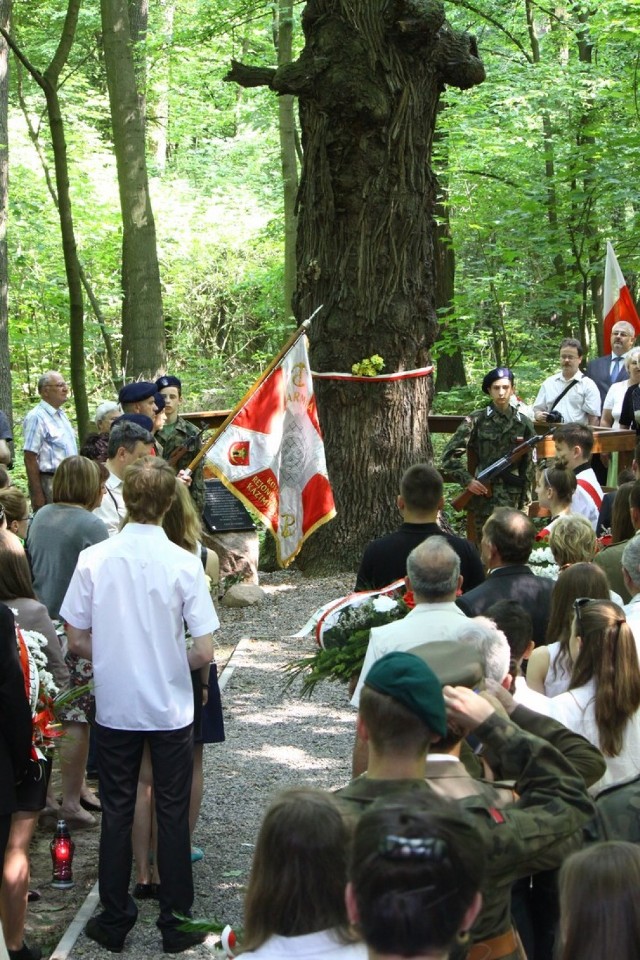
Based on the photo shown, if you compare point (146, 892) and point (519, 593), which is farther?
point (146, 892)

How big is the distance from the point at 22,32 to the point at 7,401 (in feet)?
44.4

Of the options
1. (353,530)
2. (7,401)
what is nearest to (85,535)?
(353,530)

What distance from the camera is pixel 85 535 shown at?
619 cm

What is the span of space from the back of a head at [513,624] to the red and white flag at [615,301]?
33.7ft

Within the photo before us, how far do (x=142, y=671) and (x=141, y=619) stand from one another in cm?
22

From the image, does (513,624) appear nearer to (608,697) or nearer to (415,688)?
(608,697)

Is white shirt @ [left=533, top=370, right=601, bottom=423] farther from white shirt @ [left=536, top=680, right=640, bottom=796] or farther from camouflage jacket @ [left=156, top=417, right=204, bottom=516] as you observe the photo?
white shirt @ [left=536, top=680, right=640, bottom=796]

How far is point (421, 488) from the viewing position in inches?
225

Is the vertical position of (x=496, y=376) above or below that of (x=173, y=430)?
above

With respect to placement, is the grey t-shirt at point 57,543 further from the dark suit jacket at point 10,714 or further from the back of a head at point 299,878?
the back of a head at point 299,878

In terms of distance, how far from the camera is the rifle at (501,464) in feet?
33.3

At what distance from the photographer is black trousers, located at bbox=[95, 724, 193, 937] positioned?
16.7 ft

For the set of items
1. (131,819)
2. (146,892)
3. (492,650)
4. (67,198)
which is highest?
(67,198)

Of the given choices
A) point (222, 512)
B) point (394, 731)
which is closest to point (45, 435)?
point (222, 512)
